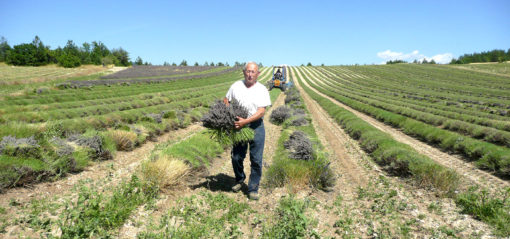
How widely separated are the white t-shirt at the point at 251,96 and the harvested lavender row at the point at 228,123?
0.10 metres

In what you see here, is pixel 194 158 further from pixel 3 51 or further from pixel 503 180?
pixel 3 51

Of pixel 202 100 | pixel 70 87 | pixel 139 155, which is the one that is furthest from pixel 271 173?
pixel 70 87

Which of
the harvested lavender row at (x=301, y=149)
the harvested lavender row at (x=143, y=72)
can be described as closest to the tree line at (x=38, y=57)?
the harvested lavender row at (x=143, y=72)

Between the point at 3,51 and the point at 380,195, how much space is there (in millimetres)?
126775

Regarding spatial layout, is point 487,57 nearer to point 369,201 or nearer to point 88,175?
point 369,201

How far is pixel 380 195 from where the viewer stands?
5.36 meters

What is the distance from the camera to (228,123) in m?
4.76

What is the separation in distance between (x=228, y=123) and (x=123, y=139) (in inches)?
217

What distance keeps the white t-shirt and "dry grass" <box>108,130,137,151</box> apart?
5415 millimetres

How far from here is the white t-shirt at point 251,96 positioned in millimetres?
4719

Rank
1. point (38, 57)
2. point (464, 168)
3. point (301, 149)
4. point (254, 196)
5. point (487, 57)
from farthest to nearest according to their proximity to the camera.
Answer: point (487, 57) → point (38, 57) → point (464, 168) → point (301, 149) → point (254, 196)

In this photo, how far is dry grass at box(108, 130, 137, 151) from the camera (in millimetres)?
Answer: 8539

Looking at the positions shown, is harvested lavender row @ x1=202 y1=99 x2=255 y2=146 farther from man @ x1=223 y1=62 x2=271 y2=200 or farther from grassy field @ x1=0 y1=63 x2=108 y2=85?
grassy field @ x1=0 y1=63 x2=108 y2=85

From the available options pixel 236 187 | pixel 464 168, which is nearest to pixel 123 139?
pixel 236 187
